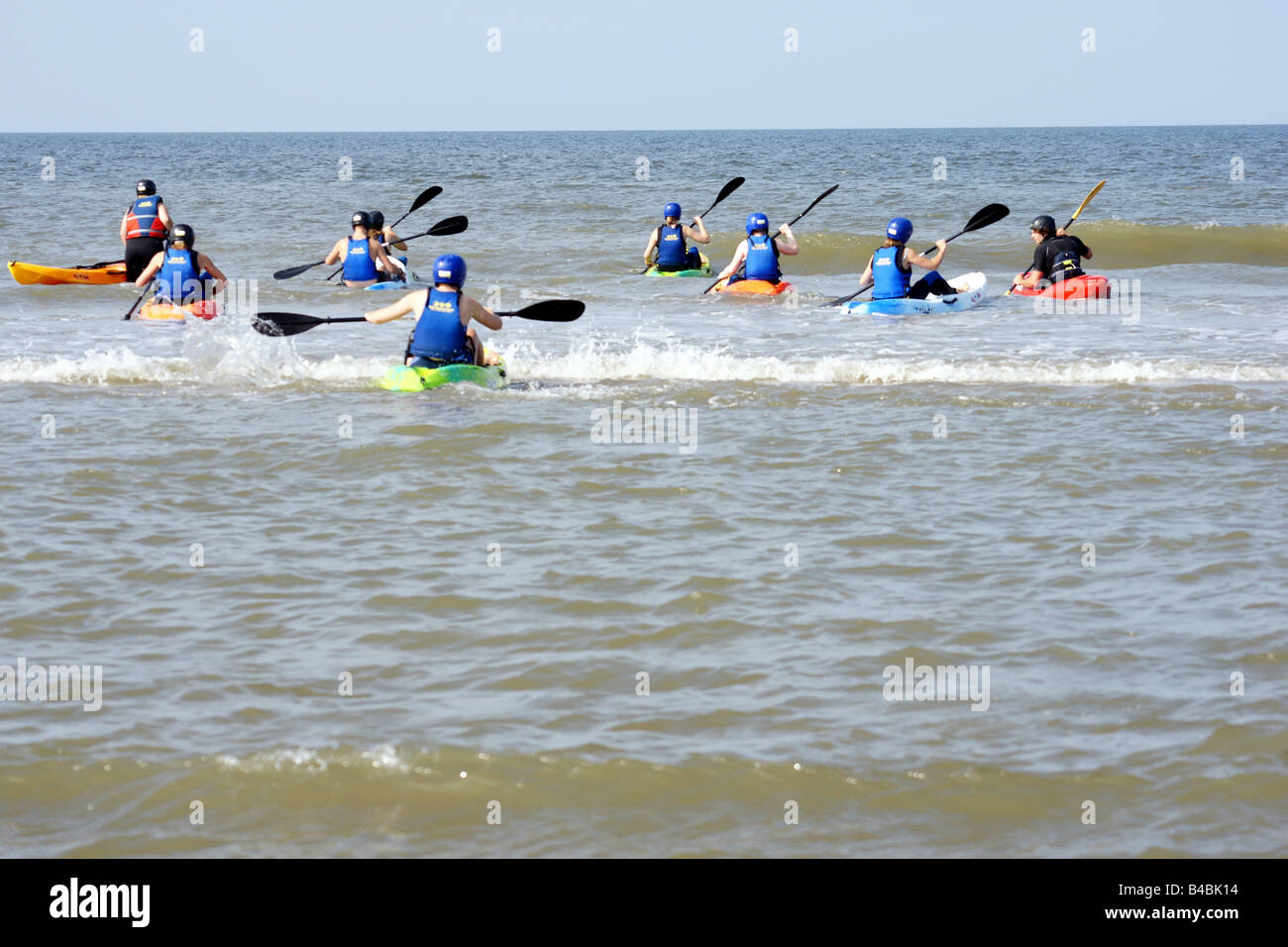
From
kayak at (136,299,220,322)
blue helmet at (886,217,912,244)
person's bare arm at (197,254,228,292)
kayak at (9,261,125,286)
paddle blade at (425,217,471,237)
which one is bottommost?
kayak at (136,299,220,322)

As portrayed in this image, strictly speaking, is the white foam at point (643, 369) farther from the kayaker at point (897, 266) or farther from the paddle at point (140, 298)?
the kayaker at point (897, 266)

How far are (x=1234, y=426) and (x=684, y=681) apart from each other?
571 centimetres

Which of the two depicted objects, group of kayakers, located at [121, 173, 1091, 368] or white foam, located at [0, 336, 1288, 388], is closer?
white foam, located at [0, 336, 1288, 388]

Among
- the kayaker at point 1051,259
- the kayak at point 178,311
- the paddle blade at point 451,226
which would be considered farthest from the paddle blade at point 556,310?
the kayaker at point 1051,259

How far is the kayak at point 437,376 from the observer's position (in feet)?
33.6

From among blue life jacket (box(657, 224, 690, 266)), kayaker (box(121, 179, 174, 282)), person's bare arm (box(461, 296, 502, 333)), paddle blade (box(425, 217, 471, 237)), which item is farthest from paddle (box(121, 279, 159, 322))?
blue life jacket (box(657, 224, 690, 266))

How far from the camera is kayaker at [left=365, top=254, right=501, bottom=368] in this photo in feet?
32.7

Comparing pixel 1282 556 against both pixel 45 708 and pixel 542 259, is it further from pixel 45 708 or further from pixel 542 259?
pixel 542 259

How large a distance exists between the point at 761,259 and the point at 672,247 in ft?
7.20

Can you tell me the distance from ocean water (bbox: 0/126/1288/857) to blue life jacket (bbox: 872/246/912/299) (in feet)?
6.74

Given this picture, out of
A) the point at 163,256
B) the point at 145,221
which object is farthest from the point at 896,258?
the point at 145,221

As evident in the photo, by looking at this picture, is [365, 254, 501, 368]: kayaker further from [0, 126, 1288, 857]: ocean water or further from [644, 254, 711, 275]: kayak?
[644, 254, 711, 275]: kayak

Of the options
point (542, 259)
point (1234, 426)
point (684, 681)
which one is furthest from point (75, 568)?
point (542, 259)
